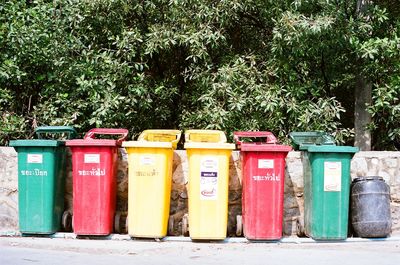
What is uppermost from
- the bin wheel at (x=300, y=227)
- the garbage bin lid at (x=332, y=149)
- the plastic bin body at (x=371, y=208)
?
the garbage bin lid at (x=332, y=149)

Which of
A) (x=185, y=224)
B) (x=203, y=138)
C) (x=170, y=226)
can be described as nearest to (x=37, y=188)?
(x=170, y=226)

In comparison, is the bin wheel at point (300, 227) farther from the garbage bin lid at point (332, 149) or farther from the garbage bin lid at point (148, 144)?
the garbage bin lid at point (148, 144)

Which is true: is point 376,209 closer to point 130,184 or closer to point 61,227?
point 130,184

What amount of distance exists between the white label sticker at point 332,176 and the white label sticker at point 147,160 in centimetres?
199

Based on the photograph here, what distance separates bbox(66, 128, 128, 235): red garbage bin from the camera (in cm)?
680

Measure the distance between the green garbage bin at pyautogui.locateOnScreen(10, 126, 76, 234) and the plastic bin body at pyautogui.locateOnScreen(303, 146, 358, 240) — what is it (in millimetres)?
3060

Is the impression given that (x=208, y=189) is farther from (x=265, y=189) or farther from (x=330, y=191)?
(x=330, y=191)

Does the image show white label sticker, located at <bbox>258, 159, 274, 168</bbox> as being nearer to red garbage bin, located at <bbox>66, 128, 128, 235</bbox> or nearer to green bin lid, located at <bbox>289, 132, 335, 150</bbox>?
green bin lid, located at <bbox>289, 132, 335, 150</bbox>

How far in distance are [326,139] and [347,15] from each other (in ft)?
7.17

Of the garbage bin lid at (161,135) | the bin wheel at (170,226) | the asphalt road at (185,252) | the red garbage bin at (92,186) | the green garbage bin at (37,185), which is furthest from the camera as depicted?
the garbage bin lid at (161,135)

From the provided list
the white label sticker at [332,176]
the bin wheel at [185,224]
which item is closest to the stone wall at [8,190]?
the bin wheel at [185,224]

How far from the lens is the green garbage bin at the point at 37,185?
6908 millimetres

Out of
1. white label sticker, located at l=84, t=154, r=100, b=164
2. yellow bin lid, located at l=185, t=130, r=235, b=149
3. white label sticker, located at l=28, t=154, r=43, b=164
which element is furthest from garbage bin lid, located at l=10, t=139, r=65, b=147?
yellow bin lid, located at l=185, t=130, r=235, b=149

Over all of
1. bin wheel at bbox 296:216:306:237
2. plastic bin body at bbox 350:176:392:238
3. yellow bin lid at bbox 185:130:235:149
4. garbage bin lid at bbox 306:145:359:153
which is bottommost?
bin wheel at bbox 296:216:306:237
